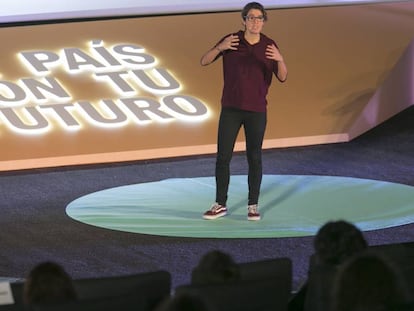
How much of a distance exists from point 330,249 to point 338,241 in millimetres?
38

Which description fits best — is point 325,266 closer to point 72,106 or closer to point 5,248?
point 5,248

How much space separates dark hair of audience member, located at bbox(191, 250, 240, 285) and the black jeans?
3.38 meters

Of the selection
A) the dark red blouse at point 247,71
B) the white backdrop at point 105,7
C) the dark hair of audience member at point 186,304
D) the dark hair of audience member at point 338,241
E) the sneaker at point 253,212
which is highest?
the white backdrop at point 105,7

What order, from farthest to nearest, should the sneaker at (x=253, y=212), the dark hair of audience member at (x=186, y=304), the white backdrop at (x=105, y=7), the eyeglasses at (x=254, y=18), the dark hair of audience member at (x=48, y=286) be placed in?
the white backdrop at (x=105, y=7) → the sneaker at (x=253, y=212) → the eyeglasses at (x=254, y=18) → the dark hair of audience member at (x=48, y=286) → the dark hair of audience member at (x=186, y=304)

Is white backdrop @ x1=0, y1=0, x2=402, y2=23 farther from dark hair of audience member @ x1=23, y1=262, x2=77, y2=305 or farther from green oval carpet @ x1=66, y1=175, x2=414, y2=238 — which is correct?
dark hair of audience member @ x1=23, y1=262, x2=77, y2=305

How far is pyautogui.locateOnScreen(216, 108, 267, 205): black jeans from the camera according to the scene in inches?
273

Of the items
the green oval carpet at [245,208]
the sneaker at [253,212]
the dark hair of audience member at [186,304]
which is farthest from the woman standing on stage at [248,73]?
the dark hair of audience member at [186,304]

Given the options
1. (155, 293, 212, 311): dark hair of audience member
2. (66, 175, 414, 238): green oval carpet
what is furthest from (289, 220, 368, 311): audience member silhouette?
(66, 175, 414, 238): green oval carpet

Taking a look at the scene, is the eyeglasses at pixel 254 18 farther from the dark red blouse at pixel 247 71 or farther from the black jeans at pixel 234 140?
the black jeans at pixel 234 140

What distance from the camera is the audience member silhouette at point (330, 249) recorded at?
11.9ft

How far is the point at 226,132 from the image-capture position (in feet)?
22.9

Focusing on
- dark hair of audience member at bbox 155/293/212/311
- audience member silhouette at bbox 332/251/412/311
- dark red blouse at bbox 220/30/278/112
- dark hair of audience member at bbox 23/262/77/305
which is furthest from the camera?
dark red blouse at bbox 220/30/278/112

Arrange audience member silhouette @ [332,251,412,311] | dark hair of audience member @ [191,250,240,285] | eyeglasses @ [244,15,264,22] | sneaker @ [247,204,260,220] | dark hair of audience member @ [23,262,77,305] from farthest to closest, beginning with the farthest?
sneaker @ [247,204,260,220] < eyeglasses @ [244,15,264,22] < dark hair of audience member @ [191,250,240,285] < dark hair of audience member @ [23,262,77,305] < audience member silhouette @ [332,251,412,311]

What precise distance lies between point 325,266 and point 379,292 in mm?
888
